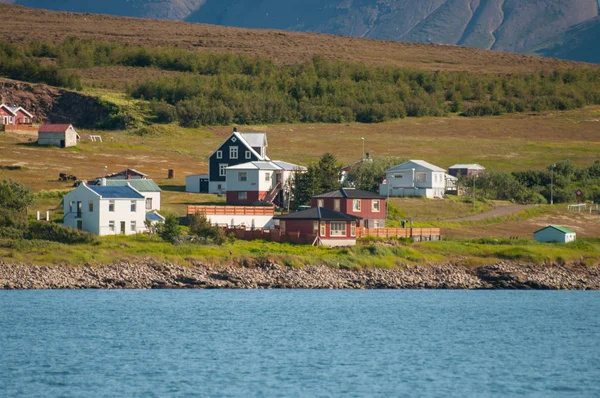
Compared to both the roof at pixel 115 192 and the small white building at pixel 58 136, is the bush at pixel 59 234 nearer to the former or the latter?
the roof at pixel 115 192

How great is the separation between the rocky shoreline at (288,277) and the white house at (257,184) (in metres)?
25.1

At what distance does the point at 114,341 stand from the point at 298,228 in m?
32.7

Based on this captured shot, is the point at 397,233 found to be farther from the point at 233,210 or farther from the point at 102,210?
the point at 102,210

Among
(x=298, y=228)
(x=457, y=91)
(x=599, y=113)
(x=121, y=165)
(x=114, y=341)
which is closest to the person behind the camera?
(x=114, y=341)

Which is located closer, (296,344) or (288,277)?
(296,344)

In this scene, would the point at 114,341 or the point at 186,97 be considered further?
the point at 186,97

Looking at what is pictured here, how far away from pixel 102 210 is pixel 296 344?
103 ft

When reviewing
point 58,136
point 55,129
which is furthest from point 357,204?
point 55,129

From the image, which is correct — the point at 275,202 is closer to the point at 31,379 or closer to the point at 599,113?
the point at 31,379

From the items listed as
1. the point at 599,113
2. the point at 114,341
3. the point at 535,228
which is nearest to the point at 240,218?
the point at 535,228

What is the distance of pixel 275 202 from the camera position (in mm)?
96375

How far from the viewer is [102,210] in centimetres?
7625

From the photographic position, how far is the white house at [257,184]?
95938 mm

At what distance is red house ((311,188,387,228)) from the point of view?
3369 inches
